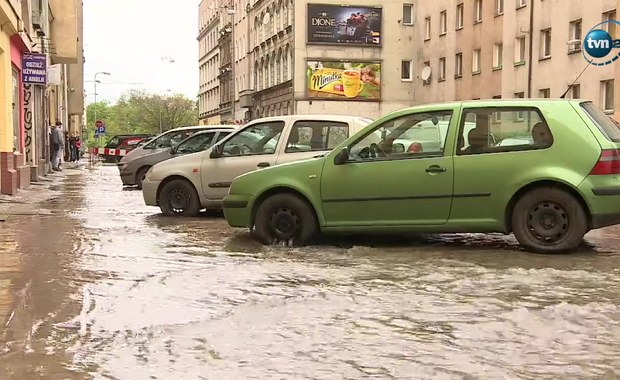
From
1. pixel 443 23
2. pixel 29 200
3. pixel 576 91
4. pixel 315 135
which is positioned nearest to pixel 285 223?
pixel 315 135

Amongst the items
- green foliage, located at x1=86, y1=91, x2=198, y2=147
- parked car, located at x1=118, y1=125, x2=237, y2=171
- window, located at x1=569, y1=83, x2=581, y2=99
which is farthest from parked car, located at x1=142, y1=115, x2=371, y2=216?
green foliage, located at x1=86, y1=91, x2=198, y2=147

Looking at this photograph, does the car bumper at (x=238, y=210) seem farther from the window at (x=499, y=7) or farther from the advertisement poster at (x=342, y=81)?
the advertisement poster at (x=342, y=81)

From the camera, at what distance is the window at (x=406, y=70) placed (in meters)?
52.0

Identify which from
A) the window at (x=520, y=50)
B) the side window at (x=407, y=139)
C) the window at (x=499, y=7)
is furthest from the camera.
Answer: the window at (x=499, y=7)

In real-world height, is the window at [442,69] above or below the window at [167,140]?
above

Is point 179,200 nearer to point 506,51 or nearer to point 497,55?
point 506,51

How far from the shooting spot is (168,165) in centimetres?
1198

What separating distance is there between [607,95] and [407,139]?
25.3 metres

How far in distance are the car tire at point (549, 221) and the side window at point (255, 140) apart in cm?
416

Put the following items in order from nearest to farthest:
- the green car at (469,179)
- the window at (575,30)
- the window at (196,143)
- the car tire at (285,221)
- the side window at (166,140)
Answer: the green car at (469,179) < the car tire at (285,221) < the window at (196,143) < the side window at (166,140) < the window at (575,30)

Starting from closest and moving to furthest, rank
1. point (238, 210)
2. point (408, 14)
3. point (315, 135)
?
point (238, 210) → point (315, 135) → point (408, 14)

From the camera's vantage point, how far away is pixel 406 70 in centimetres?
5216

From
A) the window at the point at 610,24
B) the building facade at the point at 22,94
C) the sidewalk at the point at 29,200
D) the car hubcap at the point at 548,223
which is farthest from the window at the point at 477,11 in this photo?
the car hubcap at the point at 548,223

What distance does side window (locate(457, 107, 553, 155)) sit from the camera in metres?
7.57
